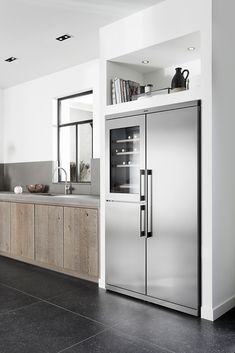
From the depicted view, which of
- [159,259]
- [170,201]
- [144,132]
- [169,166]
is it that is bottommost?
[159,259]

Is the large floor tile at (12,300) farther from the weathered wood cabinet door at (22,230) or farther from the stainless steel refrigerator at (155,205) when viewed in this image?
the weathered wood cabinet door at (22,230)

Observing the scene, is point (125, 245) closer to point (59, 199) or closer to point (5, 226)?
point (59, 199)

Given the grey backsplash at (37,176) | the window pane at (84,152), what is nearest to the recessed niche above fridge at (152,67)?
the grey backsplash at (37,176)

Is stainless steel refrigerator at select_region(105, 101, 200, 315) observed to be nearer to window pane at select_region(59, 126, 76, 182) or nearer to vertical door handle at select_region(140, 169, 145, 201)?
vertical door handle at select_region(140, 169, 145, 201)

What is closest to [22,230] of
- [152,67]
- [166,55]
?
[152,67]

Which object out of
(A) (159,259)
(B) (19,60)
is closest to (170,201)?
(A) (159,259)

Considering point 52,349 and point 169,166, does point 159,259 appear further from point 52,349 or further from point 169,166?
point 52,349

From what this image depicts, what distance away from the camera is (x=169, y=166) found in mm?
3086

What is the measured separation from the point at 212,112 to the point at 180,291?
1.58m

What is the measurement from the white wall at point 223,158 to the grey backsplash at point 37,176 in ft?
6.57

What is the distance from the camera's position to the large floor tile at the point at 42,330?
2.43 metres

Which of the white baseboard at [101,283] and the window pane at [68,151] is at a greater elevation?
the window pane at [68,151]

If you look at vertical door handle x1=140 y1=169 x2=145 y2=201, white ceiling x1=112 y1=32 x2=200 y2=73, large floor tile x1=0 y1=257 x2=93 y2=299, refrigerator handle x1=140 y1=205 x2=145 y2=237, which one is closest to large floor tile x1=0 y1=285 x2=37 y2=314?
large floor tile x1=0 y1=257 x2=93 y2=299

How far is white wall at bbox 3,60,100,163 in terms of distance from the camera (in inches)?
189
